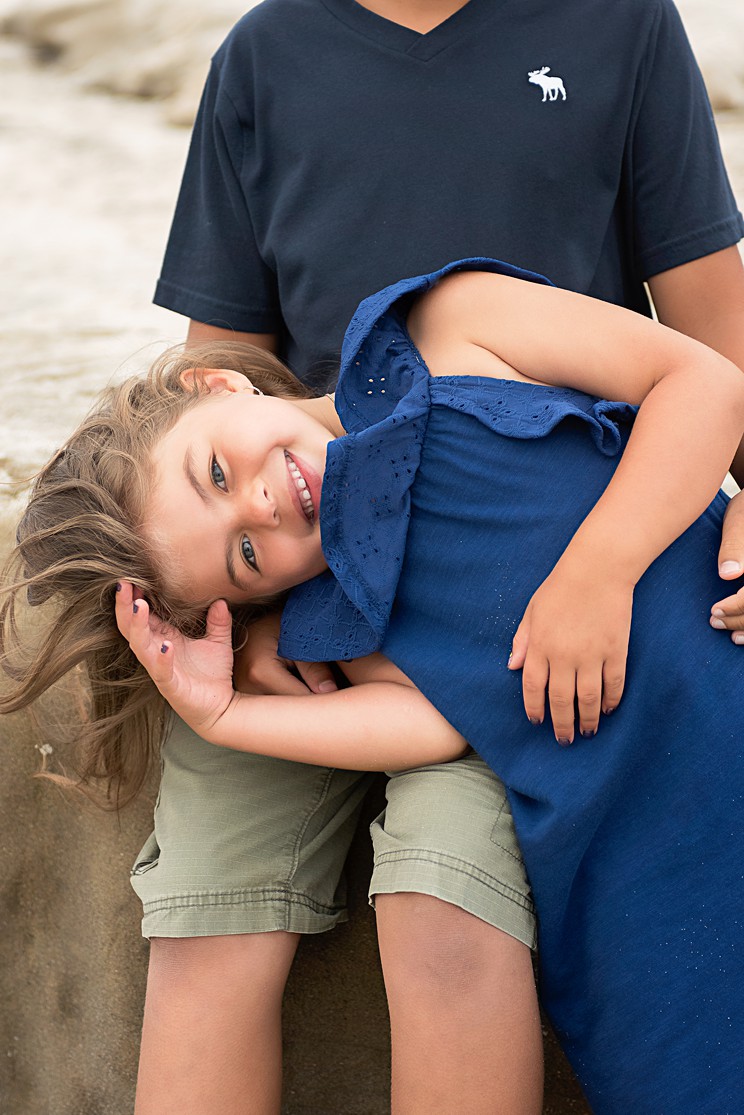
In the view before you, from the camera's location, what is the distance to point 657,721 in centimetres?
100

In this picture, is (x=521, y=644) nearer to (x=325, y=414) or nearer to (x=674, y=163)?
(x=325, y=414)

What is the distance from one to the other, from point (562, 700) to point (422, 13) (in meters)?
0.86

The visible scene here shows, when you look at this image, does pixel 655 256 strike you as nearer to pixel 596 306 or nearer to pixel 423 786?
pixel 596 306

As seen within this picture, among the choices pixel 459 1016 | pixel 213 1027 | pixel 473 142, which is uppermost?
pixel 473 142

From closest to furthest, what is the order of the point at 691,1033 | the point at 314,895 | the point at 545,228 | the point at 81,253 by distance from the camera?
the point at 691,1033, the point at 314,895, the point at 545,228, the point at 81,253

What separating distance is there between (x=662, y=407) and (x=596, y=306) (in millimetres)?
135

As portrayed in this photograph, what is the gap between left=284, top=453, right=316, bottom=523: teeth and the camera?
3.67ft

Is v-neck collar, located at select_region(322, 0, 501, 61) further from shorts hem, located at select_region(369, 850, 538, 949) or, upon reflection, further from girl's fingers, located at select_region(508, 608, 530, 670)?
shorts hem, located at select_region(369, 850, 538, 949)

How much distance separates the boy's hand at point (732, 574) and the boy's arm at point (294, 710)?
10.5 inches

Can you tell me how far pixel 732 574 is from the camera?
40.4 inches

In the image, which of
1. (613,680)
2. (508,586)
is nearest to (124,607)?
(508,586)

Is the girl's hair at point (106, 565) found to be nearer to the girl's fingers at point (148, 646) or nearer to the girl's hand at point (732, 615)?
the girl's fingers at point (148, 646)

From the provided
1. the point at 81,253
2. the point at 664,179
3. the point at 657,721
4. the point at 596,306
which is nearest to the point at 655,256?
the point at 664,179

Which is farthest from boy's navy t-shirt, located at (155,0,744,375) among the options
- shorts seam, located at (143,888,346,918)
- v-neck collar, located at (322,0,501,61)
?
shorts seam, located at (143,888,346,918)
